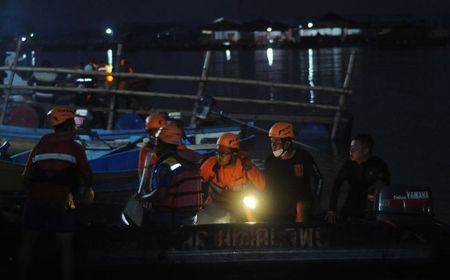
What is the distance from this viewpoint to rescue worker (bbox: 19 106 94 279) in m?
6.20

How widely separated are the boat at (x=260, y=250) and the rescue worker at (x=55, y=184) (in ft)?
2.23

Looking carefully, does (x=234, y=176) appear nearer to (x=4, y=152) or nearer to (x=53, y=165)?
(x=53, y=165)

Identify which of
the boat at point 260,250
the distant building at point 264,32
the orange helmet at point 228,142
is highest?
the distant building at point 264,32

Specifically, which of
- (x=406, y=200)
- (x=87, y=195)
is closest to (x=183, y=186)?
(x=87, y=195)

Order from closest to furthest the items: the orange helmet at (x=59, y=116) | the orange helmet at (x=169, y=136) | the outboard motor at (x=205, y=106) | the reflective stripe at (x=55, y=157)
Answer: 1. the reflective stripe at (x=55, y=157)
2. the orange helmet at (x=59, y=116)
3. the orange helmet at (x=169, y=136)
4. the outboard motor at (x=205, y=106)

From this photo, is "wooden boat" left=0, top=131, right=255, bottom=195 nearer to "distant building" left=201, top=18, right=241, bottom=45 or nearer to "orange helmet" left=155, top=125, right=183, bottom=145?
"orange helmet" left=155, top=125, right=183, bottom=145

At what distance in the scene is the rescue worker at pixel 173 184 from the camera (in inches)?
268

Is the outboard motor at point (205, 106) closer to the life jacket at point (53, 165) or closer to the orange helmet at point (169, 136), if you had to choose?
the orange helmet at point (169, 136)

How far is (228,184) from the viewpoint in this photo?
25.2 feet

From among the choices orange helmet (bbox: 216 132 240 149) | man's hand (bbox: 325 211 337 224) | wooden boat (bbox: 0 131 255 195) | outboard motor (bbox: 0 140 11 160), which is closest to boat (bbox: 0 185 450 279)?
man's hand (bbox: 325 211 337 224)

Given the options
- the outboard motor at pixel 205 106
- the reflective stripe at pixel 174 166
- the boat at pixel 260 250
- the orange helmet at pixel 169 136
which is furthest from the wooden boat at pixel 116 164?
the reflective stripe at pixel 174 166

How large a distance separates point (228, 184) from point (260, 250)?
92 centimetres

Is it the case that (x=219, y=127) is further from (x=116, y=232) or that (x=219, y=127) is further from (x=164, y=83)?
(x=164, y=83)

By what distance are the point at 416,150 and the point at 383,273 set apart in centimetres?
1462
